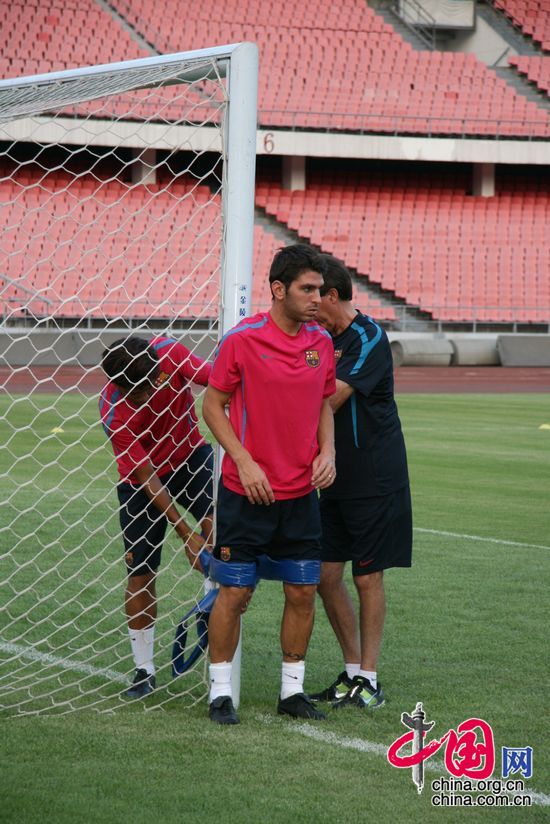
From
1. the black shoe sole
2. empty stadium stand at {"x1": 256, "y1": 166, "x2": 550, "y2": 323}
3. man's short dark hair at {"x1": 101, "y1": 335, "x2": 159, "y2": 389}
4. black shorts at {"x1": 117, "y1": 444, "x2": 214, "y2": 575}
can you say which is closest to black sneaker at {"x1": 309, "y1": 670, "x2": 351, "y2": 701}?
the black shoe sole

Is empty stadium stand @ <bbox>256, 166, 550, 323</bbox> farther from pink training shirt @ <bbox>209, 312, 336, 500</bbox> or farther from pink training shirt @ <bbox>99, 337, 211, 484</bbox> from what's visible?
pink training shirt @ <bbox>209, 312, 336, 500</bbox>

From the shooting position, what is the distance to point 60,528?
8.50 metres

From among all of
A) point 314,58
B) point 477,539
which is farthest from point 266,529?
point 314,58

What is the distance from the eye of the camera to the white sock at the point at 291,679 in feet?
14.8

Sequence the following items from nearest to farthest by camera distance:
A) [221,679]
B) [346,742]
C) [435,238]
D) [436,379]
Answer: [346,742], [221,679], [436,379], [435,238]

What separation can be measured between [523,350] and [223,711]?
81.8 ft


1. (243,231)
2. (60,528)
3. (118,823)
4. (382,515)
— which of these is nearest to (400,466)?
(382,515)

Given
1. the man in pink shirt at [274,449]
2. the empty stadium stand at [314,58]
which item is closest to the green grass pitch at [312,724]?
the man in pink shirt at [274,449]

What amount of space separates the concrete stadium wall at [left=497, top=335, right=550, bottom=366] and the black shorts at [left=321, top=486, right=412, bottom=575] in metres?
23.9

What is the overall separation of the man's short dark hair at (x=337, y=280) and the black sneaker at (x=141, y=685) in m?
1.73

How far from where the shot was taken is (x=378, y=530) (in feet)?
15.9

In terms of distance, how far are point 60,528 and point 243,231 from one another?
4.30 meters

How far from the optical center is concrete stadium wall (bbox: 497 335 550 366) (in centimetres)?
2834

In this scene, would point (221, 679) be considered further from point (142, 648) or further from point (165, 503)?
point (165, 503)
